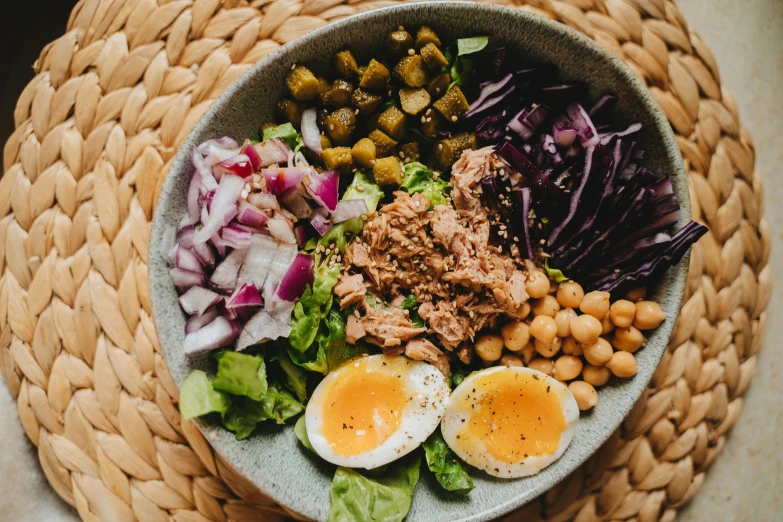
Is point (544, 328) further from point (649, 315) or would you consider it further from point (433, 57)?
point (433, 57)

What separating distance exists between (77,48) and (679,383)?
2.75 m

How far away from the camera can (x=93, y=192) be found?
2.27m

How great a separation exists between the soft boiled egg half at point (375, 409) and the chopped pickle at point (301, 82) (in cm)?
100

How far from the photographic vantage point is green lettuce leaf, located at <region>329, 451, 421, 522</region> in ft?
6.75

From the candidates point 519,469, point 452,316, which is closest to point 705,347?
point 519,469

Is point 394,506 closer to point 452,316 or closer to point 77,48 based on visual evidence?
point 452,316

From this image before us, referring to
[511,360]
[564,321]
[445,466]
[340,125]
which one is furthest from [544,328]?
[340,125]

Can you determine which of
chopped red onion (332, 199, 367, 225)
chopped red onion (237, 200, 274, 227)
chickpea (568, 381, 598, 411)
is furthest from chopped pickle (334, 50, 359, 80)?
chickpea (568, 381, 598, 411)

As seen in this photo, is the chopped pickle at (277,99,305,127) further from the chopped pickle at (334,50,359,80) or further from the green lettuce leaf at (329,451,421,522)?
the green lettuce leaf at (329,451,421,522)

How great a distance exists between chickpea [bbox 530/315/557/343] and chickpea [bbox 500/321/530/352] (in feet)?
0.10

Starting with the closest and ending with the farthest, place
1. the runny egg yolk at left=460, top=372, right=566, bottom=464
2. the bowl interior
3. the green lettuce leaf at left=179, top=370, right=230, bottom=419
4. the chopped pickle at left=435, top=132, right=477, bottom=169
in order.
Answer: the green lettuce leaf at left=179, top=370, right=230, bottom=419 → the bowl interior → the runny egg yolk at left=460, top=372, right=566, bottom=464 → the chopped pickle at left=435, top=132, right=477, bottom=169

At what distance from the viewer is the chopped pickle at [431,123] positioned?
2.26 metres

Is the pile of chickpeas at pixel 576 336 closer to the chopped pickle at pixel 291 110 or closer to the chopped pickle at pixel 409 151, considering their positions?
the chopped pickle at pixel 409 151

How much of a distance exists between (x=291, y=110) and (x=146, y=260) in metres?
0.79
